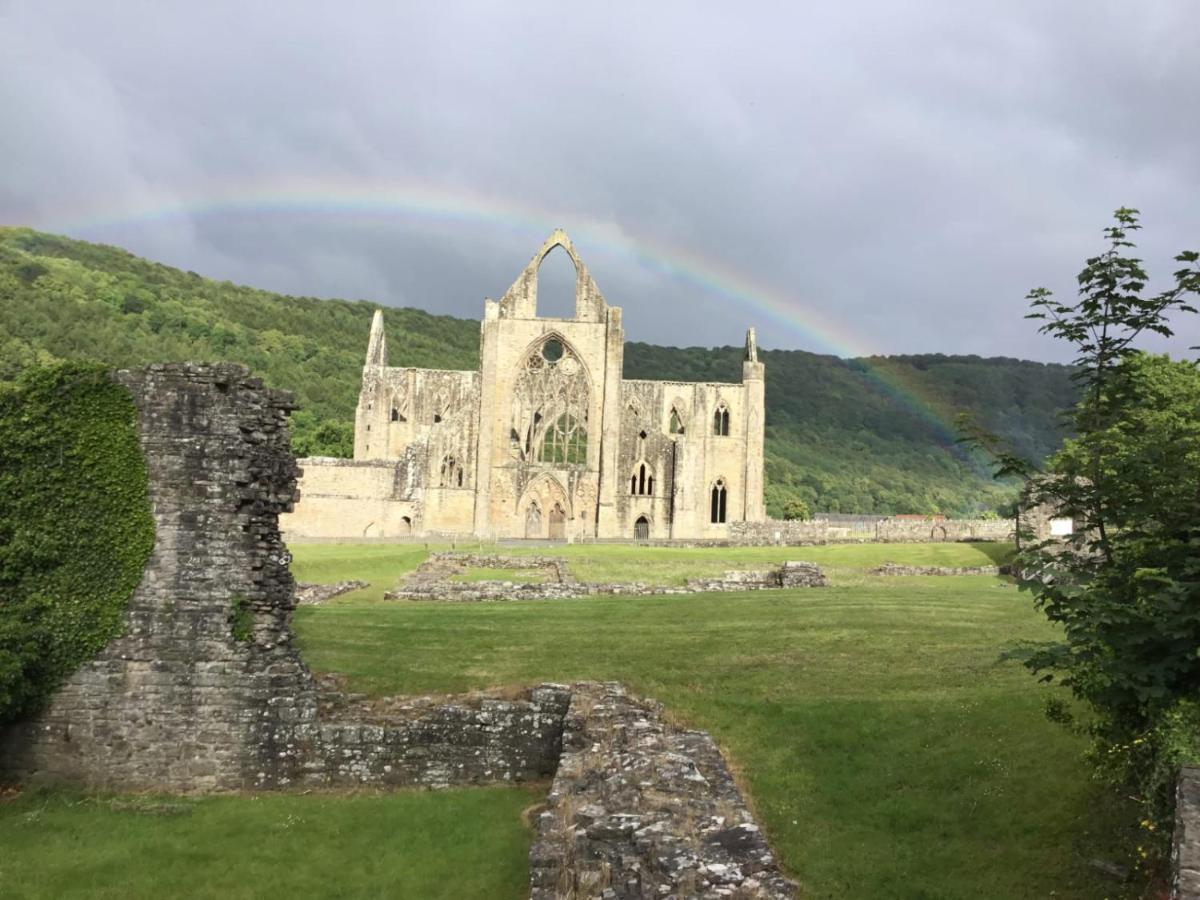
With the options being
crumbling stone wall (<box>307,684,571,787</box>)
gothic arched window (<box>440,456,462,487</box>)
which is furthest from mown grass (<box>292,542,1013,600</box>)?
gothic arched window (<box>440,456,462,487</box>)

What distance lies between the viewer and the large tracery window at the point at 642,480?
61.3 meters

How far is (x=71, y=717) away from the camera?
39.7ft

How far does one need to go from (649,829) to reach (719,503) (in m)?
57.3

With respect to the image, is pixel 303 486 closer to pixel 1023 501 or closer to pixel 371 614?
pixel 371 614

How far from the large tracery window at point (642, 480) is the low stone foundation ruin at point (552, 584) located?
85.9 ft

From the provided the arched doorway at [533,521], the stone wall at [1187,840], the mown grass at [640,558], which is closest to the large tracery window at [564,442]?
the arched doorway at [533,521]

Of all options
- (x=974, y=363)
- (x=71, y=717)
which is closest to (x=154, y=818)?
(x=71, y=717)

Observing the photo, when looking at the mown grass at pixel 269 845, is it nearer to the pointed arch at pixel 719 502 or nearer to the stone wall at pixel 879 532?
the stone wall at pixel 879 532

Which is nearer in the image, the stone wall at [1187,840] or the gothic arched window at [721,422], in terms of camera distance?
the stone wall at [1187,840]

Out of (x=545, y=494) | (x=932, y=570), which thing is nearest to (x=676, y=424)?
(x=545, y=494)

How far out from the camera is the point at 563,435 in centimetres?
6197

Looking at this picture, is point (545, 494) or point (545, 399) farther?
point (545, 399)

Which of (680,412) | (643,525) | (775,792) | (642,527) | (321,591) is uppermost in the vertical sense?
(680,412)

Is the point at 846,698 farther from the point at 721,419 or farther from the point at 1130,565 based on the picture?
the point at 721,419
